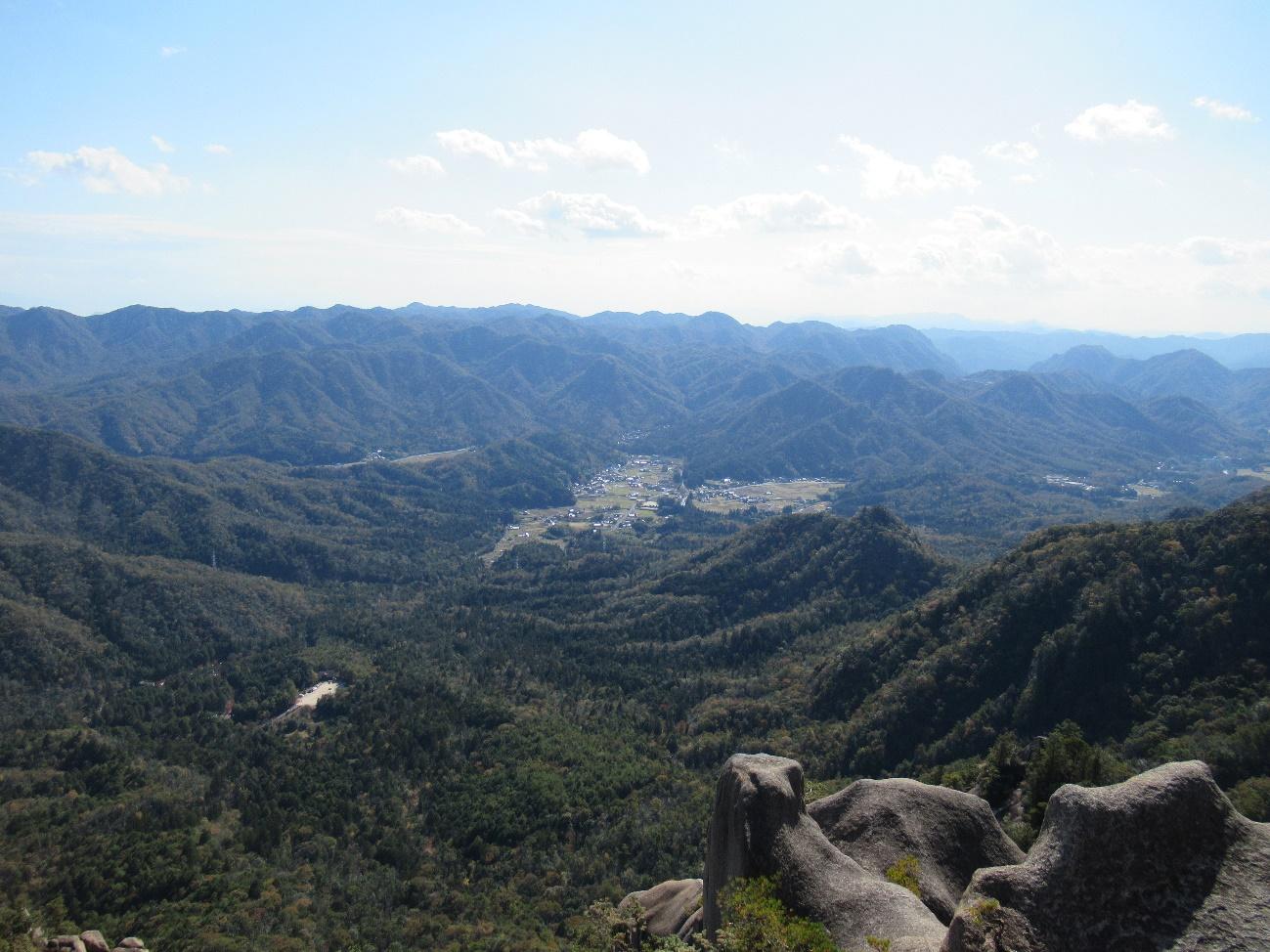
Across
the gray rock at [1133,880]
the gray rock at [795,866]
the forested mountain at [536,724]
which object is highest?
the gray rock at [1133,880]

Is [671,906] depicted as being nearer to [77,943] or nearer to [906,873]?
[906,873]

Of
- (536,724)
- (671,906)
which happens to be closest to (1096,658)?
(671,906)

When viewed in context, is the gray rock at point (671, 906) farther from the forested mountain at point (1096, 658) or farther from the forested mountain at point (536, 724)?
the forested mountain at point (1096, 658)

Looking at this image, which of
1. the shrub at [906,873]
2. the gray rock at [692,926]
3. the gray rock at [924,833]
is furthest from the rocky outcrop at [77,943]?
the shrub at [906,873]

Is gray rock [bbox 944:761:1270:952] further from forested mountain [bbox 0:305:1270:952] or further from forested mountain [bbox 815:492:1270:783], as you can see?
forested mountain [bbox 815:492:1270:783]

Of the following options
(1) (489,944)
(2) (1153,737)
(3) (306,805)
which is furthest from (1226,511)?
(3) (306,805)

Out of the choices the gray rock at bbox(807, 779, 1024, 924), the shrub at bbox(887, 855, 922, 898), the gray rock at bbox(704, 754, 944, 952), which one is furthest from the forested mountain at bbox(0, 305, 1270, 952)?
the gray rock at bbox(704, 754, 944, 952)
